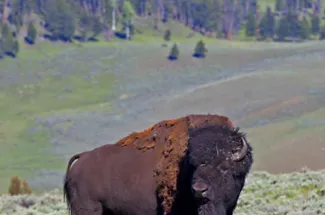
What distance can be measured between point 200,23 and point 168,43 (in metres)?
16.7

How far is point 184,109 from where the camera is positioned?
65.8m

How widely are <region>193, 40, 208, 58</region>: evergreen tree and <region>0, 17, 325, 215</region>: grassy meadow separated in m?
0.88

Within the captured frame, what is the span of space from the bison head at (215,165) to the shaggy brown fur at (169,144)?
29 centimetres

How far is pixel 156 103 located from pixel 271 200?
58.0 meters

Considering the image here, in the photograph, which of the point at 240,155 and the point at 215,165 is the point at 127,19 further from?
the point at 215,165

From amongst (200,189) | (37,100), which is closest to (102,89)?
(37,100)

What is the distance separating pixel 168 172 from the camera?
814 centimetres

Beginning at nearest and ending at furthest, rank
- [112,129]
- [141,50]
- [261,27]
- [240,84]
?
1. [112,129]
2. [240,84]
3. [141,50]
4. [261,27]

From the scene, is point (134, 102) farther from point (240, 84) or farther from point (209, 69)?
point (209, 69)

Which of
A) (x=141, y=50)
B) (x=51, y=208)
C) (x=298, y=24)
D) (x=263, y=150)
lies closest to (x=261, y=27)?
(x=298, y=24)

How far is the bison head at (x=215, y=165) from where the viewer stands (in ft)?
24.5

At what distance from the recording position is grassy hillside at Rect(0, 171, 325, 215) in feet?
41.7

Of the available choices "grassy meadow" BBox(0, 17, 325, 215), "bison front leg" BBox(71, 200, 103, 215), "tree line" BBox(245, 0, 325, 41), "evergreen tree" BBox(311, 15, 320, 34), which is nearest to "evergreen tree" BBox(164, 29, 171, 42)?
"grassy meadow" BBox(0, 17, 325, 215)

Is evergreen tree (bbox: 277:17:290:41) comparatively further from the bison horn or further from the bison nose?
the bison nose
